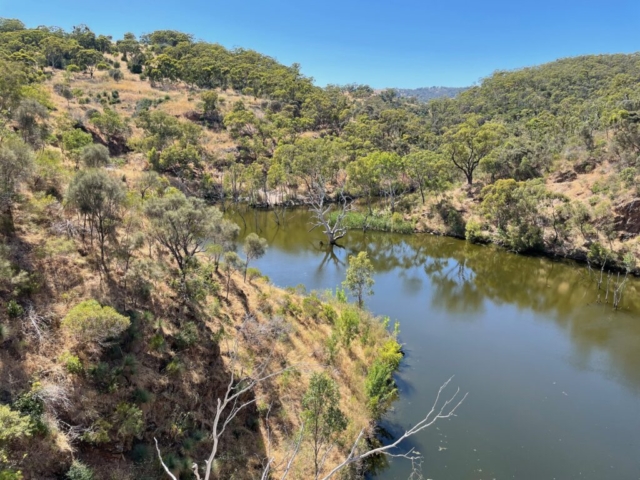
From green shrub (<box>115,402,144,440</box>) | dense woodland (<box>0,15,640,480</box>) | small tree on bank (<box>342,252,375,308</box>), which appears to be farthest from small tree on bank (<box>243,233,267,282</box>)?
green shrub (<box>115,402,144,440</box>)

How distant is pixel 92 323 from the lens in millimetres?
12953

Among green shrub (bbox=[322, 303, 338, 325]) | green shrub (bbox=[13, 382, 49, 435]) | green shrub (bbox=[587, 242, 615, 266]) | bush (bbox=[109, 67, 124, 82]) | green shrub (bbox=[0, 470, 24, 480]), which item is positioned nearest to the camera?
green shrub (bbox=[0, 470, 24, 480])

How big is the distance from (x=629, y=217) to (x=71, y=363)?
4666cm

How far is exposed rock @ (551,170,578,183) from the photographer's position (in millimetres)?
50062

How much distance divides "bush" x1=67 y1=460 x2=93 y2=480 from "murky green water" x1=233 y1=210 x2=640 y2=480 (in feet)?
33.9

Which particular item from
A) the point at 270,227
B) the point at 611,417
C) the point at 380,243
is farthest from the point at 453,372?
the point at 270,227

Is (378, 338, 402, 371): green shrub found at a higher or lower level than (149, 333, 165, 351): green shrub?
lower

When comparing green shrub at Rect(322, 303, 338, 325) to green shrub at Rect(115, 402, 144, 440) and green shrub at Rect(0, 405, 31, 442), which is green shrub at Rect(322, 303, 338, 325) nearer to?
green shrub at Rect(115, 402, 144, 440)

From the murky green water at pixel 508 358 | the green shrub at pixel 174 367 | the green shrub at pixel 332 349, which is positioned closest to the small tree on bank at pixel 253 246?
the green shrub at pixel 332 349

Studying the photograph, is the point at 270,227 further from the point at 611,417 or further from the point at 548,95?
the point at 548,95

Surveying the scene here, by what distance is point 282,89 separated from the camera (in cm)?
10225

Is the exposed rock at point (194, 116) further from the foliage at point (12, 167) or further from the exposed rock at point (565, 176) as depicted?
the foliage at point (12, 167)

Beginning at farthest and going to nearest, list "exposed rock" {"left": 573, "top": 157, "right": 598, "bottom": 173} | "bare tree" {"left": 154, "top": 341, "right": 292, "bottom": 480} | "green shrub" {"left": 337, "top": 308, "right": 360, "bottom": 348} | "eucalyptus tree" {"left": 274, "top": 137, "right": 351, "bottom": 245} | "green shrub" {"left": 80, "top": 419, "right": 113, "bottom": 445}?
"eucalyptus tree" {"left": 274, "top": 137, "right": 351, "bottom": 245} → "exposed rock" {"left": 573, "top": 157, "right": 598, "bottom": 173} → "green shrub" {"left": 337, "top": 308, "right": 360, "bottom": 348} → "green shrub" {"left": 80, "top": 419, "right": 113, "bottom": 445} → "bare tree" {"left": 154, "top": 341, "right": 292, "bottom": 480}

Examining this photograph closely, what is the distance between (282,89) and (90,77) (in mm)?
43180
